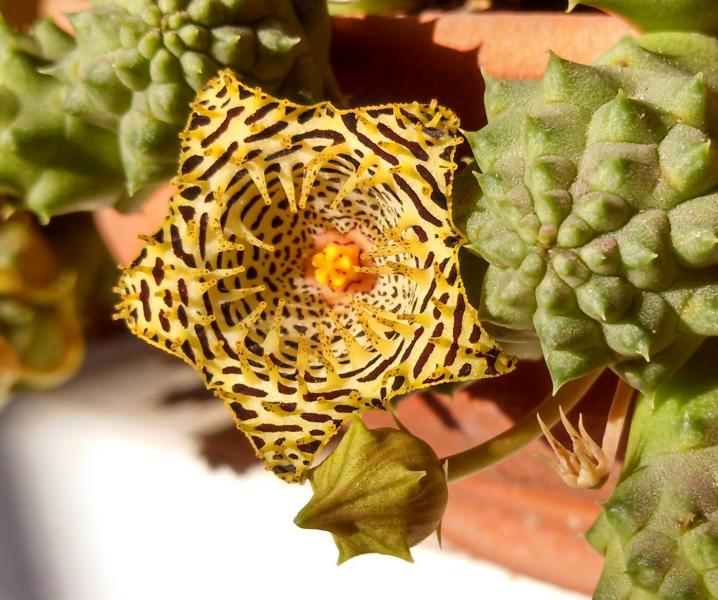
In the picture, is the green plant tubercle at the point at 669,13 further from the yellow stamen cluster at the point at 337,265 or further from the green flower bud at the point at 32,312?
the green flower bud at the point at 32,312

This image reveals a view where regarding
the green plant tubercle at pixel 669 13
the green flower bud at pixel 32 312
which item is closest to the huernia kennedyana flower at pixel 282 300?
the green plant tubercle at pixel 669 13

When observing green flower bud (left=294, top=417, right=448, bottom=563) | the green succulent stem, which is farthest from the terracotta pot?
green flower bud (left=294, top=417, right=448, bottom=563)

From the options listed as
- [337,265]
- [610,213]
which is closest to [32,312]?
[337,265]

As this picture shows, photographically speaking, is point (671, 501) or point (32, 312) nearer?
point (671, 501)

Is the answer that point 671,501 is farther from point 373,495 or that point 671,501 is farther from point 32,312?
point 32,312

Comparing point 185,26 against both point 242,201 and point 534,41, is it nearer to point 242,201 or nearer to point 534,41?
point 242,201

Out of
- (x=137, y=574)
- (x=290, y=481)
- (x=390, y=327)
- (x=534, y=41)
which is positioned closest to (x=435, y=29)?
(x=534, y=41)
